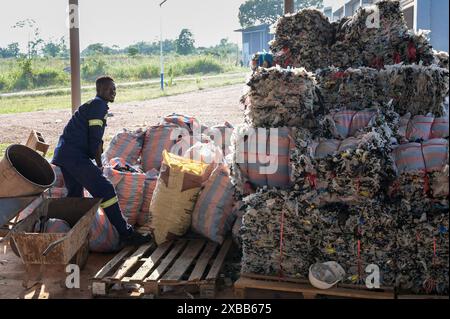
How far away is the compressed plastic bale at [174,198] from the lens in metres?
4.84

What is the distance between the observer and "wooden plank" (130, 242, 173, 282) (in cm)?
426

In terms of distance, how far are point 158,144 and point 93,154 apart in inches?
38.5

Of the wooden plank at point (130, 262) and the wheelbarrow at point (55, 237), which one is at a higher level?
the wheelbarrow at point (55, 237)

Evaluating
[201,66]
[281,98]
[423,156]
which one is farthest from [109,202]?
[201,66]

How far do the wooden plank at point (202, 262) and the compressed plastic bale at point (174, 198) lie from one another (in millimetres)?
305

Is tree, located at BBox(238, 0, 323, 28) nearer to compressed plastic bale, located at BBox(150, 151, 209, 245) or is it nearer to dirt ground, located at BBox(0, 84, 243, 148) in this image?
dirt ground, located at BBox(0, 84, 243, 148)

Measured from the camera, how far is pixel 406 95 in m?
4.48

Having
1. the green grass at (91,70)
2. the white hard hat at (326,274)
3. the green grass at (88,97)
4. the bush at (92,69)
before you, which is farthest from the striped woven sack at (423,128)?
the bush at (92,69)

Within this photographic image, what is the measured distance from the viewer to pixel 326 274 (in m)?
3.78

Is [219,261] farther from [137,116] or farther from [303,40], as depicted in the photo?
[137,116]

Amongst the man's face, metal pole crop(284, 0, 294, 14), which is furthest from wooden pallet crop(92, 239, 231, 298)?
metal pole crop(284, 0, 294, 14)

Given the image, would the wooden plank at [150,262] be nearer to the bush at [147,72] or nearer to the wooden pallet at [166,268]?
the wooden pallet at [166,268]
